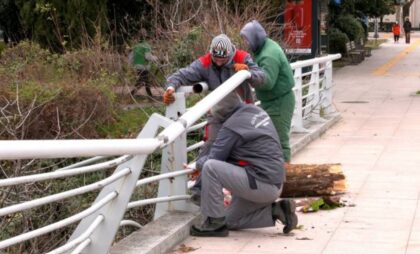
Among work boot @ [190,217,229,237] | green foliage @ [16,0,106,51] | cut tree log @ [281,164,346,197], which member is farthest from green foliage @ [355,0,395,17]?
work boot @ [190,217,229,237]

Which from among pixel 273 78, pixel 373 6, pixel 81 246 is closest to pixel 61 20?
pixel 273 78

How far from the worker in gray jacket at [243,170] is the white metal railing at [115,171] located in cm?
31

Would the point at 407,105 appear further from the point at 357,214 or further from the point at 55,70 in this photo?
the point at 357,214

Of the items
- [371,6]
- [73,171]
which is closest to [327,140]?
[73,171]

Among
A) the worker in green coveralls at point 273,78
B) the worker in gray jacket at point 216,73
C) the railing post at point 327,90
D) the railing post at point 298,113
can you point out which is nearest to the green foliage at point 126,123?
the railing post at point 298,113

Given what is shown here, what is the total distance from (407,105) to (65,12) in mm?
7809

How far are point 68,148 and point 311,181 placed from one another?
12.6 feet

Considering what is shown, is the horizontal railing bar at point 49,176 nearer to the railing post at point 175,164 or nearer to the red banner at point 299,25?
the railing post at point 175,164

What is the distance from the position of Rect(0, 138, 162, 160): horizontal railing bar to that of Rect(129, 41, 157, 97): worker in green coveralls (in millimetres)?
8240

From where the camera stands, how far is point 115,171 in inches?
211

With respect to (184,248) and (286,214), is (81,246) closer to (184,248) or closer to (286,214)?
(184,248)

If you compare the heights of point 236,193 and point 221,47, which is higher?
point 221,47

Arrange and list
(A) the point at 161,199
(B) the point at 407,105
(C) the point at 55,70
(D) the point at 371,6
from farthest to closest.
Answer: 1. (D) the point at 371,6
2. (B) the point at 407,105
3. (C) the point at 55,70
4. (A) the point at 161,199

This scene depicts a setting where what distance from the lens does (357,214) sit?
696cm
